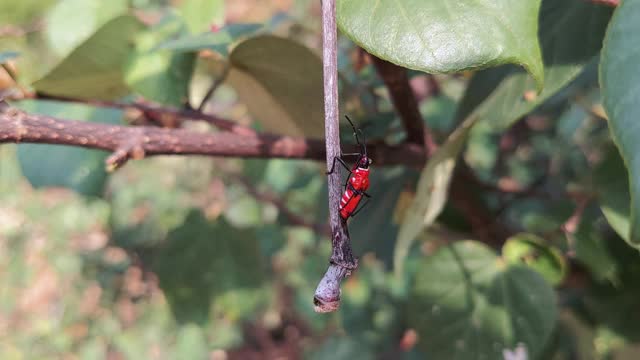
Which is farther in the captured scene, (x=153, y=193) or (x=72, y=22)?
(x=153, y=193)

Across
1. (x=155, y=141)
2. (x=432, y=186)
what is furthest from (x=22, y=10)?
(x=432, y=186)

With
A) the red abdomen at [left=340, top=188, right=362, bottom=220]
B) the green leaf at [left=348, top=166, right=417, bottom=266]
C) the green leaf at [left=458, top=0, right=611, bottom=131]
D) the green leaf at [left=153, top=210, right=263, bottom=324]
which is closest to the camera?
the red abdomen at [left=340, top=188, right=362, bottom=220]

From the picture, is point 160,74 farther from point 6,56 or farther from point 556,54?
point 556,54

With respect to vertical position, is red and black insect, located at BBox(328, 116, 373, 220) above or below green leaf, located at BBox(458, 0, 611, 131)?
below

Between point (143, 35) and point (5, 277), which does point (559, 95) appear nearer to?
point (143, 35)

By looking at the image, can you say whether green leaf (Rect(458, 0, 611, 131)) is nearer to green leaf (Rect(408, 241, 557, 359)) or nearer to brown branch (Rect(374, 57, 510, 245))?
brown branch (Rect(374, 57, 510, 245))

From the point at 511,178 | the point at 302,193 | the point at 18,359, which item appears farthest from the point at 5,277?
the point at 511,178

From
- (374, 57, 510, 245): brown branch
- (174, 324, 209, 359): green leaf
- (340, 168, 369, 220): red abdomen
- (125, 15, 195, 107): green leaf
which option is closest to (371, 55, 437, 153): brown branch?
(374, 57, 510, 245): brown branch
